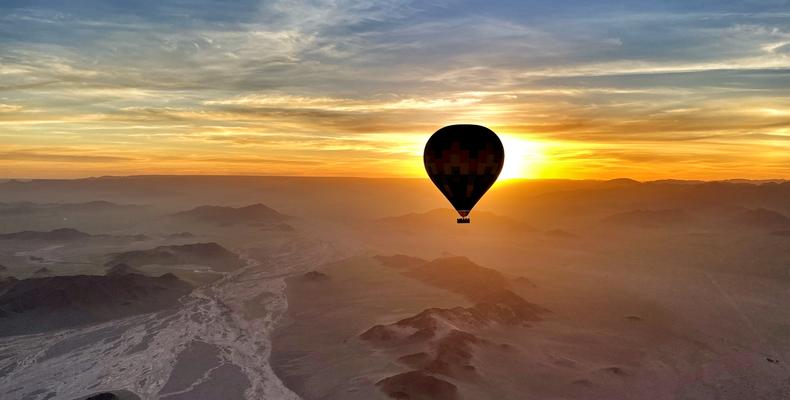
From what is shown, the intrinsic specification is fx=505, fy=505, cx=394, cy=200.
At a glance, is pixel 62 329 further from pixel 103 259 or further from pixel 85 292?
pixel 103 259

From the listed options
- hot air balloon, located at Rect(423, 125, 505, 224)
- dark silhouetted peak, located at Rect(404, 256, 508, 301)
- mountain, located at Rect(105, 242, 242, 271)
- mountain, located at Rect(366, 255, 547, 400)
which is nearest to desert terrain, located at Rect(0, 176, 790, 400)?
mountain, located at Rect(366, 255, 547, 400)

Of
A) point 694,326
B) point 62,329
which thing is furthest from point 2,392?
point 694,326

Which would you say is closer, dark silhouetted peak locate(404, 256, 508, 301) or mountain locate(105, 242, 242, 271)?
dark silhouetted peak locate(404, 256, 508, 301)

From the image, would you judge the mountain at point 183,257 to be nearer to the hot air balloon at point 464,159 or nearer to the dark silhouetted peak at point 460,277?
the dark silhouetted peak at point 460,277

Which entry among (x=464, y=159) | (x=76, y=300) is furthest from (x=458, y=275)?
(x=76, y=300)

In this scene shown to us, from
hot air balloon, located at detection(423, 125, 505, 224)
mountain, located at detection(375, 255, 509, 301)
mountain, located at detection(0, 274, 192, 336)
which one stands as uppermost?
hot air balloon, located at detection(423, 125, 505, 224)

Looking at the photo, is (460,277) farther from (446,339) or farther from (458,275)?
(446,339)

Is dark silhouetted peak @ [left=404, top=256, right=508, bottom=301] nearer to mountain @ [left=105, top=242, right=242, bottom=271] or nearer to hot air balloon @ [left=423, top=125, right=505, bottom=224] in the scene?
hot air balloon @ [left=423, top=125, right=505, bottom=224]
